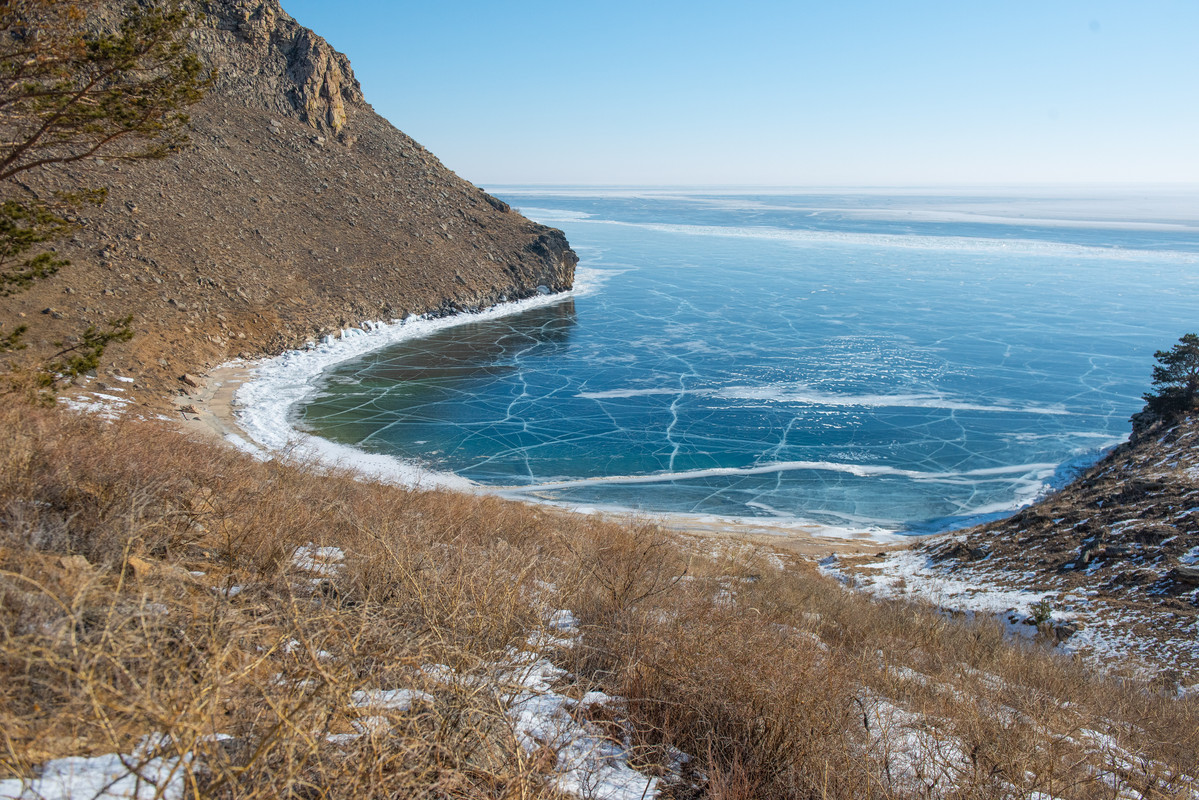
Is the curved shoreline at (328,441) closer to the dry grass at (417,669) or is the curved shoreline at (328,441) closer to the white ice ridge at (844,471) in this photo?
the white ice ridge at (844,471)

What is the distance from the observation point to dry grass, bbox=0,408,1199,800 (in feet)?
7.04

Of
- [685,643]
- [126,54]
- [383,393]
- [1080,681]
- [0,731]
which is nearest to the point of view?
[0,731]

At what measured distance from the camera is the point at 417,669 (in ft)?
9.57

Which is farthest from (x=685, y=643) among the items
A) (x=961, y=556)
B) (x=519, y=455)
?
(x=519, y=455)

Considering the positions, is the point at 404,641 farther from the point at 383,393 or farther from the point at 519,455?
the point at 383,393

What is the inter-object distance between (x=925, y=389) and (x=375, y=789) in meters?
24.9

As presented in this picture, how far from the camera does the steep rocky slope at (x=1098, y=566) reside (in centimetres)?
826

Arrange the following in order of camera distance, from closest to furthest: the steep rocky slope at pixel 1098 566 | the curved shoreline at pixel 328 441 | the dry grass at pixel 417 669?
the dry grass at pixel 417 669
the steep rocky slope at pixel 1098 566
the curved shoreline at pixel 328 441

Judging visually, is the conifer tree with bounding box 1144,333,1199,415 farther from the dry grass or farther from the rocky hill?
the rocky hill

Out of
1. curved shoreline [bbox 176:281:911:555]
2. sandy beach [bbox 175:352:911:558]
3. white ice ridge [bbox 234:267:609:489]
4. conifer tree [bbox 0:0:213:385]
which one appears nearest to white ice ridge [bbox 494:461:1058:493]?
curved shoreline [bbox 176:281:911:555]

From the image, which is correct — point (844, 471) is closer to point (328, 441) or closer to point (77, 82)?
point (328, 441)

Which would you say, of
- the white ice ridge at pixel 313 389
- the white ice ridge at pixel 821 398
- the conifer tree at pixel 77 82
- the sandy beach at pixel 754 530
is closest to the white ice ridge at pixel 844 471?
the sandy beach at pixel 754 530

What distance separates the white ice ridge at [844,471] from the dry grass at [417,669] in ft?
34.8

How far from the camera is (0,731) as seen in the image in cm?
181
